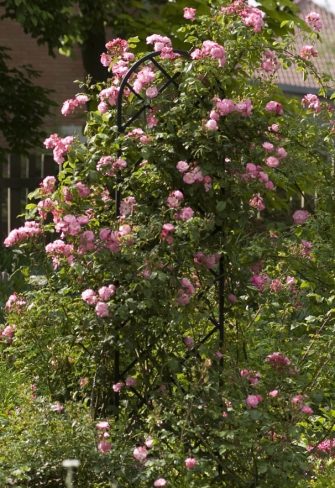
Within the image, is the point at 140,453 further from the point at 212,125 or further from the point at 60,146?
the point at 60,146

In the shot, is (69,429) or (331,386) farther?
(331,386)

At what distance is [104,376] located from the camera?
507 cm

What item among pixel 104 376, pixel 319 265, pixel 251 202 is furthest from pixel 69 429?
pixel 319 265

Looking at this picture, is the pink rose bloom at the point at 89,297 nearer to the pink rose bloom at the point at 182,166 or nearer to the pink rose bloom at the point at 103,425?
the pink rose bloom at the point at 103,425

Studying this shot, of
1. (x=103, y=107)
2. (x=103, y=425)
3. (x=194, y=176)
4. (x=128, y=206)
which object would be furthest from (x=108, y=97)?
(x=103, y=425)

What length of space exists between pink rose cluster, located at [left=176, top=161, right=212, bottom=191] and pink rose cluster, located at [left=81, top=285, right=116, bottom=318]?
1.84 ft

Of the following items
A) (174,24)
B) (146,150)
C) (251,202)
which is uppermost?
(146,150)

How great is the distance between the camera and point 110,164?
16.2ft

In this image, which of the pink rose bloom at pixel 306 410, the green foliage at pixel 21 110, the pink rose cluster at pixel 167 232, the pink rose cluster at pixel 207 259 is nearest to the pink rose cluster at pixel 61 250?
the pink rose cluster at pixel 167 232

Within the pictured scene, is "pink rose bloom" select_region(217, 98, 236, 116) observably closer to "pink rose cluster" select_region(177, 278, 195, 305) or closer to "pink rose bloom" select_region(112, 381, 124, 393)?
"pink rose cluster" select_region(177, 278, 195, 305)

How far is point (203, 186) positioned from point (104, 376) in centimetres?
98

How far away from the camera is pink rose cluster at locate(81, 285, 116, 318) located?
4.71 metres

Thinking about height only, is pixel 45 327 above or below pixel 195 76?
below

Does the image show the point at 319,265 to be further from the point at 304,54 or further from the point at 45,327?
the point at 45,327
